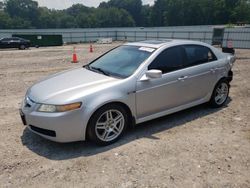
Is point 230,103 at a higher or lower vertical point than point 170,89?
lower

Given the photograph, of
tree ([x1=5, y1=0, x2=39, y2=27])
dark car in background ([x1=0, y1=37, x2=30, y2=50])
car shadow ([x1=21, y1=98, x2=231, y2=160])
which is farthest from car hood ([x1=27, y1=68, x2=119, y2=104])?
tree ([x1=5, y1=0, x2=39, y2=27])

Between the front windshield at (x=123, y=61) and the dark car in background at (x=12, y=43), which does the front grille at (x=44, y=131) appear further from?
the dark car in background at (x=12, y=43)

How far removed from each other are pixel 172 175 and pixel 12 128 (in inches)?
122

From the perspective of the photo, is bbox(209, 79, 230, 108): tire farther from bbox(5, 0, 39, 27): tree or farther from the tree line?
bbox(5, 0, 39, 27): tree

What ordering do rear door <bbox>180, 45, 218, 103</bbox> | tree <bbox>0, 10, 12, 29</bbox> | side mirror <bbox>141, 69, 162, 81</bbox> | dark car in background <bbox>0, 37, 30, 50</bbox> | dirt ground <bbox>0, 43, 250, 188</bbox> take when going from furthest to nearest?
tree <bbox>0, 10, 12, 29</bbox> → dark car in background <bbox>0, 37, 30, 50</bbox> → rear door <bbox>180, 45, 218, 103</bbox> → side mirror <bbox>141, 69, 162, 81</bbox> → dirt ground <bbox>0, 43, 250, 188</bbox>

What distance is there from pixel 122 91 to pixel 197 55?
79.7 inches

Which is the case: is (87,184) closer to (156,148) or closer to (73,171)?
(73,171)

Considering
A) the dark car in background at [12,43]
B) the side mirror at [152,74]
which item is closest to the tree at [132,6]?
the dark car in background at [12,43]

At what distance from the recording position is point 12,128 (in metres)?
4.73

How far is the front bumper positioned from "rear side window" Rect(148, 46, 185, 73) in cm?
154

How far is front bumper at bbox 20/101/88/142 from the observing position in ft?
11.8

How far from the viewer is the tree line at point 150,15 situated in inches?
3063

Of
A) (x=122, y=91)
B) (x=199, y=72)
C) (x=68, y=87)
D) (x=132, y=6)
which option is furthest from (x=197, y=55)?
(x=132, y=6)

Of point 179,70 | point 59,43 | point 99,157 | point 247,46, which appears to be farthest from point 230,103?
point 59,43
